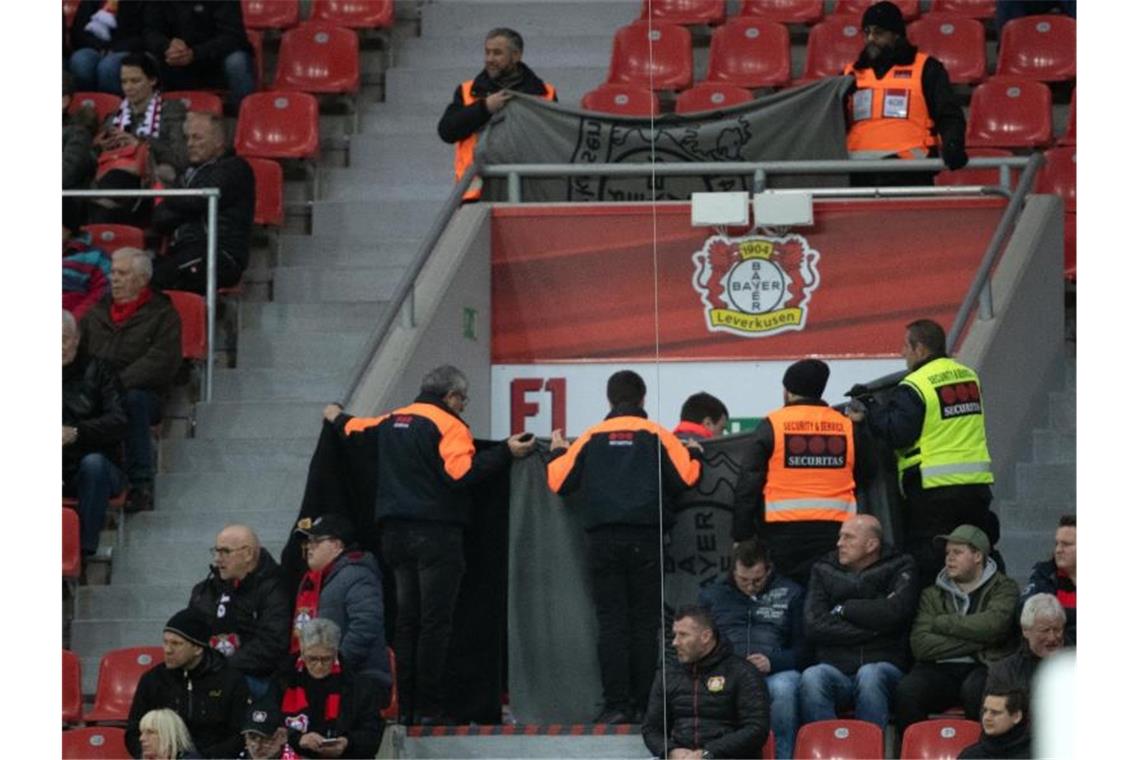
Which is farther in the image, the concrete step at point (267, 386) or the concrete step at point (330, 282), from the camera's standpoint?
the concrete step at point (330, 282)

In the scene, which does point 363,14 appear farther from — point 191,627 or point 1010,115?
point 191,627

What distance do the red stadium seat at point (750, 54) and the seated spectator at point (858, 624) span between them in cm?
446

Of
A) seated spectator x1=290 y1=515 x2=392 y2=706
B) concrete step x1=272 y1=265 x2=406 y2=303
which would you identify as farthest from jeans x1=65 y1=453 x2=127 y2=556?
concrete step x1=272 y1=265 x2=406 y2=303

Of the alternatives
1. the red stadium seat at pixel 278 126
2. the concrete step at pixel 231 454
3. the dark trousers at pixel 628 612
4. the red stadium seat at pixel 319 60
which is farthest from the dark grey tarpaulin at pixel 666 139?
the dark trousers at pixel 628 612

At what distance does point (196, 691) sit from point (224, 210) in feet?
10.1

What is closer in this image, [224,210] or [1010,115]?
[224,210]

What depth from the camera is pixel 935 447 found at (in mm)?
8977

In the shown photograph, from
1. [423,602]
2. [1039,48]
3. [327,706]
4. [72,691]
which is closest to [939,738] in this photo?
[423,602]

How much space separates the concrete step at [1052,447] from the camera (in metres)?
10.0

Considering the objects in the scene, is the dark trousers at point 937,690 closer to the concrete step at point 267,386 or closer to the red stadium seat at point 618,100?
the concrete step at point 267,386

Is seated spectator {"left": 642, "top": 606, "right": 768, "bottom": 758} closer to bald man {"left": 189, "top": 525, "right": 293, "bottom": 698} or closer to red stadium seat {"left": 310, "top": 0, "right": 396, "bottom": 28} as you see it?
bald man {"left": 189, "top": 525, "right": 293, "bottom": 698}

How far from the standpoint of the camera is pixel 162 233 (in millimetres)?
11383

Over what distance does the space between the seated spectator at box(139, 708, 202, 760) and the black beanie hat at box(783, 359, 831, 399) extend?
2.30 metres

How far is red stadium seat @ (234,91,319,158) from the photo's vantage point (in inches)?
475
